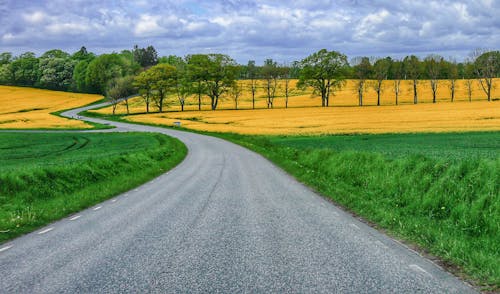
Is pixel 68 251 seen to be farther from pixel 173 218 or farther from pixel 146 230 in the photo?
pixel 173 218

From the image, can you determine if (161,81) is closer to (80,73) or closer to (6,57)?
(80,73)

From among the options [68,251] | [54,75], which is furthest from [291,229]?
[54,75]

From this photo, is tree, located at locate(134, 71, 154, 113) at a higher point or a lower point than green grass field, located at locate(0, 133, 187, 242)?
higher

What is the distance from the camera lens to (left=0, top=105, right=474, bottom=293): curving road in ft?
19.0

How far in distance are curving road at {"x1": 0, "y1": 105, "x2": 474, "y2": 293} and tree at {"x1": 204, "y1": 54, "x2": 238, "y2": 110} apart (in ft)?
283

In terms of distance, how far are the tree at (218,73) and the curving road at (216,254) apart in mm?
86120

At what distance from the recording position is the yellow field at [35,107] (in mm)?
73750

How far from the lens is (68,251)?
305 inches

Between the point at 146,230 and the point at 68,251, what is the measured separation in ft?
5.94

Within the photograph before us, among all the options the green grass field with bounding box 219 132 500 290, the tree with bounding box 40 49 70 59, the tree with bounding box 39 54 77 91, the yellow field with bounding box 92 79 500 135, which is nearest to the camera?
the green grass field with bounding box 219 132 500 290

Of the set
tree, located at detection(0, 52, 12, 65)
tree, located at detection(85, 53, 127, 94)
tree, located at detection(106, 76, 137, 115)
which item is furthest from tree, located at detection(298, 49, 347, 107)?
tree, located at detection(0, 52, 12, 65)

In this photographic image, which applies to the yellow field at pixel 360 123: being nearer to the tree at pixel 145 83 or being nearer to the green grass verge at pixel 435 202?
the tree at pixel 145 83

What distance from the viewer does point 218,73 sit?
9738cm

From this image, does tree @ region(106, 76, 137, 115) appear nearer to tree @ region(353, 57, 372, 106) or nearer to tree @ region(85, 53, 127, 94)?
tree @ region(85, 53, 127, 94)
